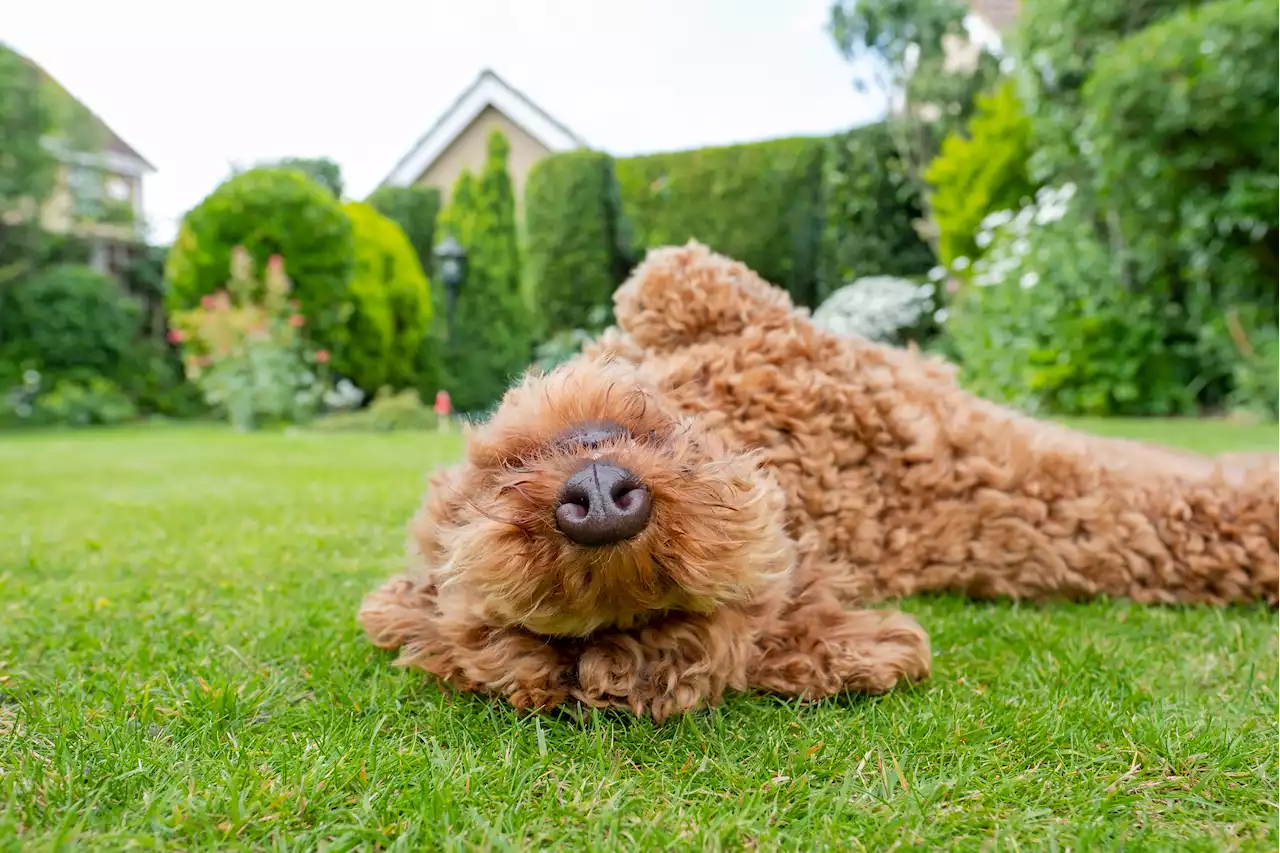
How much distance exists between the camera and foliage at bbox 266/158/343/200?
20.7 m

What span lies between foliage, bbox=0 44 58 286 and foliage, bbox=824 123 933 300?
12790 millimetres

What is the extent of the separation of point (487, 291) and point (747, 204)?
15.1ft

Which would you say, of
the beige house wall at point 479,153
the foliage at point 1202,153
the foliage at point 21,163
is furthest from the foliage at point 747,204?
the foliage at point 21,163

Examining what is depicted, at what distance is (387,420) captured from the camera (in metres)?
10.3

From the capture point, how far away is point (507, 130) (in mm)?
16219

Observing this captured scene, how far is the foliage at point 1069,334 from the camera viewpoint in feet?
24.3

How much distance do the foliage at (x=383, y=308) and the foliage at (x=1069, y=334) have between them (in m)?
9.10

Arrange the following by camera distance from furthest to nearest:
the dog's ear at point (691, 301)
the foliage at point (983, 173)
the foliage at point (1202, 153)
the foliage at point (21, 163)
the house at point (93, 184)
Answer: the house at point (93, 184) → the foliage at point (21, 163) → the foliage at point (983, 173) → the foliage at point (1202, 153) → the dog's ear at point (691, 301)

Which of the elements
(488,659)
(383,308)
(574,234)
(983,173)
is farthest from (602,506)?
(383,308)

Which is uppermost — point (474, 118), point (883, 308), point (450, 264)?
point (474, 118)

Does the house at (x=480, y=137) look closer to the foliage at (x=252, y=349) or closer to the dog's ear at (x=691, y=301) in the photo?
the foliage at (x=252, y=349)

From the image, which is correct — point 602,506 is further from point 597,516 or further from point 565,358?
point 565,358

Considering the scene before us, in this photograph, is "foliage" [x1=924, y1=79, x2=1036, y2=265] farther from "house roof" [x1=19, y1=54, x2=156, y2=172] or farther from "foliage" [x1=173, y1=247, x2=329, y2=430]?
"house roof" [x1=19, y1=54, x2=156, y2=172]

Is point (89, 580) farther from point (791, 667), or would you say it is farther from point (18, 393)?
point (18, 393)
